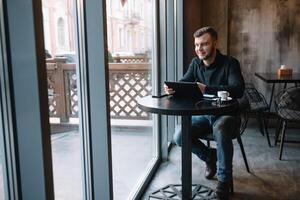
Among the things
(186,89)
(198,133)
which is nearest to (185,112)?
(186,89)

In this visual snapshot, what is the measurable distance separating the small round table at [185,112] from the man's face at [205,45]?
19.7 inches

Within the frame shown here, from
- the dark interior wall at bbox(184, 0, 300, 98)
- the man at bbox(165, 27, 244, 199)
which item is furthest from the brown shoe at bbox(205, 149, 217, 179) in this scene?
the dark interior wall at bbox(184, 0, 300, 98)

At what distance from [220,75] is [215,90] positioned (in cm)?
30

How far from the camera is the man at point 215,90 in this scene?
2467 millimetres

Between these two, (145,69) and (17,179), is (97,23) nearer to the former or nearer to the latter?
(17,179)

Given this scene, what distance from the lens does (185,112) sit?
76.8 inches

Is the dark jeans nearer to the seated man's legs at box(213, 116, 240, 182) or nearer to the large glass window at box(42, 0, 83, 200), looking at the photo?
the seated man's legs at box(213, 116, 240, 182)

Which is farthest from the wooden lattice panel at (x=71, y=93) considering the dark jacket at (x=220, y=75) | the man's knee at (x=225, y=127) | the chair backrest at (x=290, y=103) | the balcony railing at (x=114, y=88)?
the chair backrest at (x=290, y=103)

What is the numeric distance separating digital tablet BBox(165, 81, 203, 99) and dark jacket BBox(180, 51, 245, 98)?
0.44 ft

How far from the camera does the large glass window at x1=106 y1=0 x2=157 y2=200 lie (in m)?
2.40

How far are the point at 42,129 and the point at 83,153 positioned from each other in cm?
77

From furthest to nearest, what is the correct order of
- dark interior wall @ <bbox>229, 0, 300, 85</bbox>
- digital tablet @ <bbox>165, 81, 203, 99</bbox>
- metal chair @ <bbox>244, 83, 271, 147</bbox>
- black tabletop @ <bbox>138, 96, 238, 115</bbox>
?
dark interior wall @ <bbox>229, 0, 300, 85</bbox>
metal chair @ <bbox>244, 83, 271, 147</bbox>
digital tablet @ <bbox>165, 81, 203, 99</bbox>
black tabletop @ <bbox>138, 96, 238, 115</bbox>

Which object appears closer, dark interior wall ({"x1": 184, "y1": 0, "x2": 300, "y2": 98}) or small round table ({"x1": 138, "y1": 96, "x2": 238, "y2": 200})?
small round table ({"x1": 138, "y1": 96, "x2": 238, "y2": 200})

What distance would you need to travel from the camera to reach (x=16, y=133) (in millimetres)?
1108
